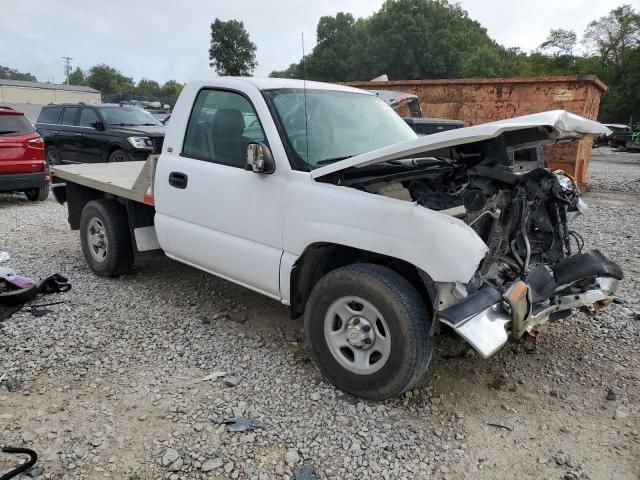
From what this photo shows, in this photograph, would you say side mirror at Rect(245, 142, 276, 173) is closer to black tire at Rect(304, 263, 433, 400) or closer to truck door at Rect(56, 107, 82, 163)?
black tire at Rect(304, 263, 433, 400)

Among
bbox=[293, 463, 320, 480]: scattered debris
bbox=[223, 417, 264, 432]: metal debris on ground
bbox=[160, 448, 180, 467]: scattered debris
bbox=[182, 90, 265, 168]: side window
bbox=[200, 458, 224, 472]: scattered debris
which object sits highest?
bbox=[182, 90, 265, 168]: side window

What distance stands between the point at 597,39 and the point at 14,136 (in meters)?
55.1

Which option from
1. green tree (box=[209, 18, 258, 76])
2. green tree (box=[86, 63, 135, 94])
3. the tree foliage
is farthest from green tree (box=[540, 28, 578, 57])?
green tree (box=[86, 63, 135, 94])

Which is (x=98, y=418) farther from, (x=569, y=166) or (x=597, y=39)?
(x=597, y=39)

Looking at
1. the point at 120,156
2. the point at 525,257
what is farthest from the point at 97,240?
the point at 120,156

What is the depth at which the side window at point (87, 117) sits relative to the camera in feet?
38.1

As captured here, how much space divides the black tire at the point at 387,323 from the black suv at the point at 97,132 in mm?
8407

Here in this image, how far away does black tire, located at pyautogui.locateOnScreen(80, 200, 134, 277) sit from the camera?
16.5 feet

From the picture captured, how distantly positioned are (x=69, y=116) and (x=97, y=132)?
1393 millimetres

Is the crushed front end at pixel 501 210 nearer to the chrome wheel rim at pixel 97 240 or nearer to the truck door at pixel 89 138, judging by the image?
the chrome wheel rim at pixel 97 240

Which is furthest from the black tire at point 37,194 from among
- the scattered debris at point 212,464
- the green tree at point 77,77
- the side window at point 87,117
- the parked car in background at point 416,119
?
the green tree at point 77,77

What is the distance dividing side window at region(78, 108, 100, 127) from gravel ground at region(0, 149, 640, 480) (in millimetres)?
8058

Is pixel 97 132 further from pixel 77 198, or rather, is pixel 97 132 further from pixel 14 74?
pixel 14 74

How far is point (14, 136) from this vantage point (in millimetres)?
8844
